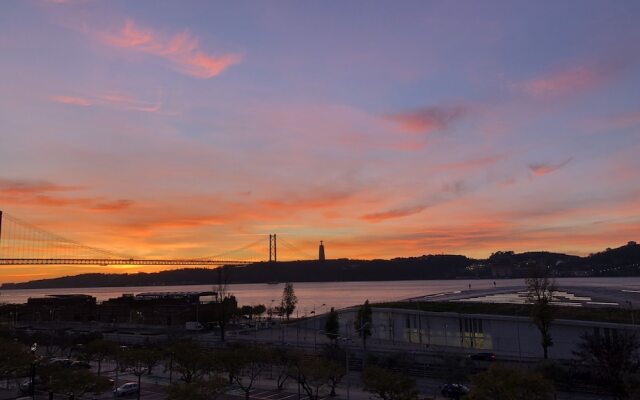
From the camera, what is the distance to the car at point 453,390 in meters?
34.2

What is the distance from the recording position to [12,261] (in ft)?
467

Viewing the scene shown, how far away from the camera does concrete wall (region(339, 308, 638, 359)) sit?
1834 inches

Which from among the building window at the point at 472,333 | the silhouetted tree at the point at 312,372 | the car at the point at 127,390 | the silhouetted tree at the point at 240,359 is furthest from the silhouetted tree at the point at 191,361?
the building window at the point at 472,333

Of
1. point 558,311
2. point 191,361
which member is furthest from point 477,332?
point 191,361

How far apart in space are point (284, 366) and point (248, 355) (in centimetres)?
514

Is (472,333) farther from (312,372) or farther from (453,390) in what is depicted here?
(312,372)

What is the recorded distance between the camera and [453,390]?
35094 mm

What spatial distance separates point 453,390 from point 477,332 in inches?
791

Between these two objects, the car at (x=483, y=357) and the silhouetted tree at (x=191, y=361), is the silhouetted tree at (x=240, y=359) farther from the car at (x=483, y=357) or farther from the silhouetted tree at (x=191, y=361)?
the car at (x=483, y=357)

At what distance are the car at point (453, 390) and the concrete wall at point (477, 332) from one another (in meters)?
13.7

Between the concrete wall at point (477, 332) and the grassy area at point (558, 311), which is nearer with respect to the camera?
the concrete wall at point (477, 332)

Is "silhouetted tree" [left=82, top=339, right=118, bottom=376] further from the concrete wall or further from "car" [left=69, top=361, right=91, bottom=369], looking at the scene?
the concrete wall

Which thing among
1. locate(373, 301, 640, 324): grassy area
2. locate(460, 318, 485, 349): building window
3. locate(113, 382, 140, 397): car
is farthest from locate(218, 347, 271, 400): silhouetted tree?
locate(373, 301, 640, 324): grassy area

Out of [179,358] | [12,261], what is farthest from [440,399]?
[12,261]
